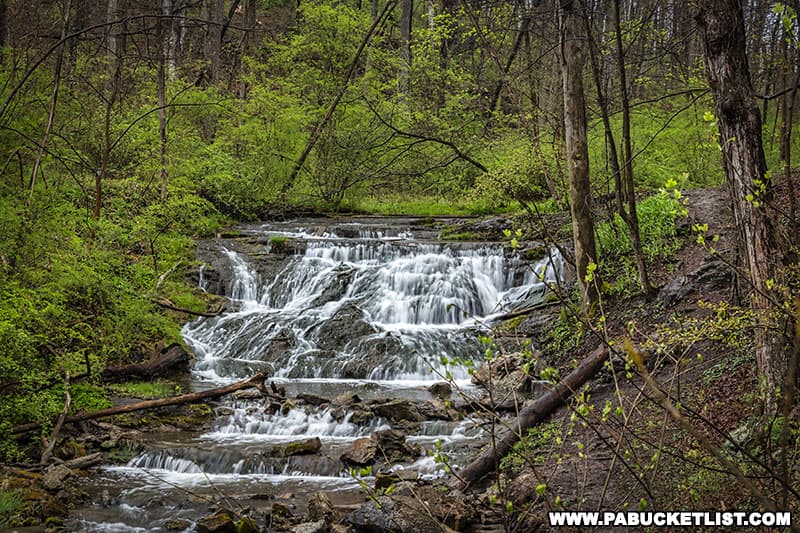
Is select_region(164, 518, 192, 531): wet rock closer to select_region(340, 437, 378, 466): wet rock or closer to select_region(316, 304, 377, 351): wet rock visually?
select_region(340, 437, 378, 466): wet rock

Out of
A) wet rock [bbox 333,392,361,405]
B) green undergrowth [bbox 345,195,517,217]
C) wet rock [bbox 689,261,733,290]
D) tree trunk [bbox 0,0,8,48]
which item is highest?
tree trunk [bbox 0,0,8,48]

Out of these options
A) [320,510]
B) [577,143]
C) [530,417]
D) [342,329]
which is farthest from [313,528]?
[342,329]

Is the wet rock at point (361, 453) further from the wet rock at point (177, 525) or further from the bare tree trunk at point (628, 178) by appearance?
the bare tree trunk at point (628, 178)

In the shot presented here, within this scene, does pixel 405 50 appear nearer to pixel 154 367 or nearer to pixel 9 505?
pixel 154 367

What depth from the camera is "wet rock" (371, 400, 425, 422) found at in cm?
873

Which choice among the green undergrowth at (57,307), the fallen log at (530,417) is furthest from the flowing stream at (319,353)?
the green undergrowth at (57,307)

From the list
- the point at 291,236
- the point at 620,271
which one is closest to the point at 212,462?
the point at 620,271

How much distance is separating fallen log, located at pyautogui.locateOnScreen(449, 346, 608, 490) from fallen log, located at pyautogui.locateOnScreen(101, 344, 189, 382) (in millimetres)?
5796

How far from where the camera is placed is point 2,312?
21.1 feet

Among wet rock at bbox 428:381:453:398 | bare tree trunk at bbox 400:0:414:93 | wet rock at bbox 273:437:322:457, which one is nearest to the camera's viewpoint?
wet rock at bbox 273:437:322:457

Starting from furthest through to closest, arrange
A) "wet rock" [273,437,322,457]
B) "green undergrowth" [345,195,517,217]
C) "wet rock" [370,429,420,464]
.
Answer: "green undergrowth" [345,195,517,217]
"wet rock" [273,437,322,457]
"wet rock" [370,429,420,464]

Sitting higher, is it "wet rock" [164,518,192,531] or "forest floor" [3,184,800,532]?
"forest floor" [3,184,800,532]

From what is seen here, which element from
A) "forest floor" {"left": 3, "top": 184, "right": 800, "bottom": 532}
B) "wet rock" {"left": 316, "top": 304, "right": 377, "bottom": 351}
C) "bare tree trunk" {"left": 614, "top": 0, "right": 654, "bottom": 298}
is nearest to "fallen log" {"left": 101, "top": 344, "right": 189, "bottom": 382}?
"forest floor" {"left": 3, "top": 184, "right": 800, "bottom": 532}

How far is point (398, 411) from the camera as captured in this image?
8.79 m
